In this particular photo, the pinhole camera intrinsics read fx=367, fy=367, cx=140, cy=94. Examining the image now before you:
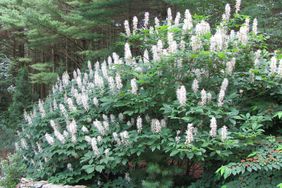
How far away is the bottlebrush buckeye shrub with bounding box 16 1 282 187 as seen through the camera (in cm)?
404

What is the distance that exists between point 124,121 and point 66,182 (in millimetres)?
1113

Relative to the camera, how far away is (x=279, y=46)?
24.6 feet

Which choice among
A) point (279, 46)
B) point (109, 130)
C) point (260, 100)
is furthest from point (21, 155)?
point (279, 46)

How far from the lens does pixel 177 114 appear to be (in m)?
4.38

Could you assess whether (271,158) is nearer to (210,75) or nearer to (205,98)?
(205,98)

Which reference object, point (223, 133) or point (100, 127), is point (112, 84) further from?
point (223, 133)

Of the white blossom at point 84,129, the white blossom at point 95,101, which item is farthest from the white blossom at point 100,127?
the white blossom at point 95,101

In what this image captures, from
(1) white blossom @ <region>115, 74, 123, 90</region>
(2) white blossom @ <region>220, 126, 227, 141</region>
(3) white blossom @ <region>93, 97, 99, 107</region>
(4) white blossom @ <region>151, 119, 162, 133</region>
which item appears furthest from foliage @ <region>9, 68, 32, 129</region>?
(2) white blossom @ <region>220, 126, 227, 141</region>

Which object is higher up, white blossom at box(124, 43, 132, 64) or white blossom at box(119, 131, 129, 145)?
white blossom at box(124, 43, 132, 64)

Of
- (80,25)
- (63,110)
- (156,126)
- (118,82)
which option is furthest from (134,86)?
(80,25)

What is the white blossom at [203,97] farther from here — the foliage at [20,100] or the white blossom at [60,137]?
the foliage at [20,100]

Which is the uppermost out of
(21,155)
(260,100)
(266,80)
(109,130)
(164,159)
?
(266,80)

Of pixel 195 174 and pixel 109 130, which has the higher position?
pixel 109 130

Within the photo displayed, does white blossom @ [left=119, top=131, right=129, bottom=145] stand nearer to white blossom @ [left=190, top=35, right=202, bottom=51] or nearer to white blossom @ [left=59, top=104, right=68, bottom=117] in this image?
white blossom @ [left=59, top=104, right=68, bottom=117]
